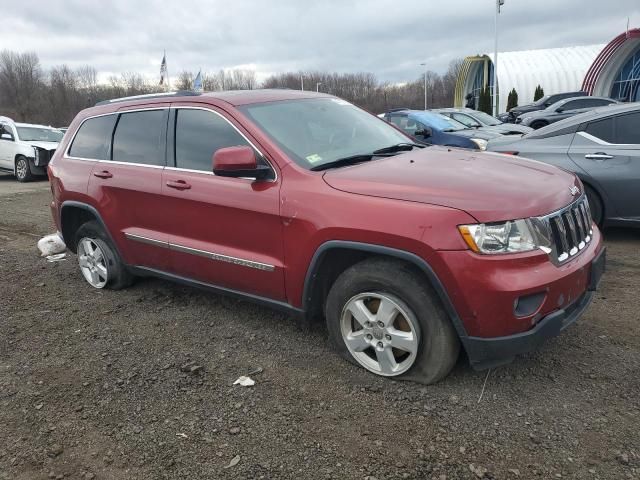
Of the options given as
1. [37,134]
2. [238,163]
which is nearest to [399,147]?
[238,163]

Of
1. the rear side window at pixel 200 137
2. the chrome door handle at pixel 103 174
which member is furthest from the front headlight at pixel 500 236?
the chrome door handle at pixel 103 174

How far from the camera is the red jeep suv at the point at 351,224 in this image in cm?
279

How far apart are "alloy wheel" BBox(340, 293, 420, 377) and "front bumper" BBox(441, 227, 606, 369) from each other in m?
0.33

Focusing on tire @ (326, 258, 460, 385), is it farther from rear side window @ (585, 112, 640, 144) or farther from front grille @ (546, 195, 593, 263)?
rear side window @ (585, 112, 640, 144)

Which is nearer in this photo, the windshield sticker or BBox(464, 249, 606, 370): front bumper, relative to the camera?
BBox(464, 249, 606, 370): front bumper

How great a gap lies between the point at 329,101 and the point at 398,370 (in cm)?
231

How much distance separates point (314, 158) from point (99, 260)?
2696 mm

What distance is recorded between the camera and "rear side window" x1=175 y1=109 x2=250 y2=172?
379 cm

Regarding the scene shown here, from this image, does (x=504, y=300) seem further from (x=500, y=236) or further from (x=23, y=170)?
(x=23, y=170)

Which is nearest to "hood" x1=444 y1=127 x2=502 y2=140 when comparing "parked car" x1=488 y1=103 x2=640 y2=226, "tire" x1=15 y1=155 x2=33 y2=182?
"parked car" x1=488 y1=103 x2=640 y2=226

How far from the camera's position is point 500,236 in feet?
9.02

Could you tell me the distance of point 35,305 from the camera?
16.2 ft

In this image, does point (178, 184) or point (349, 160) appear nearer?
point (349, 160)

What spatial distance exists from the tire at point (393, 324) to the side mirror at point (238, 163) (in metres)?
0.87
